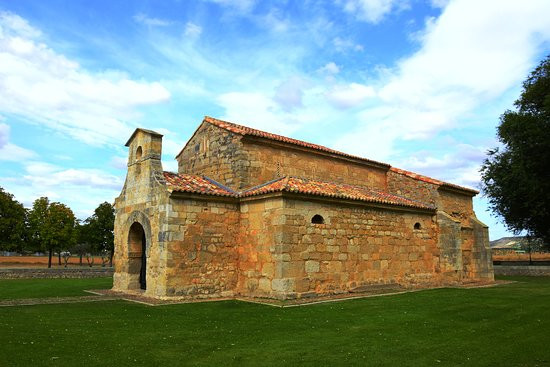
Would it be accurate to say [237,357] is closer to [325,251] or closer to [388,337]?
[388,337]

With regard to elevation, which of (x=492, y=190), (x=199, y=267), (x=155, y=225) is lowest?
(x=199, y=267)

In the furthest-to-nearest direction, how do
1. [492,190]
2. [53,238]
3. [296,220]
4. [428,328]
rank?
1. [53,238]
2. [492,190]
3. [296,220]
4. [428,328]

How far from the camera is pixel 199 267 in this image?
1352 cm

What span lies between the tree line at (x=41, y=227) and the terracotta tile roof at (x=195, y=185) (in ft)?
92.8

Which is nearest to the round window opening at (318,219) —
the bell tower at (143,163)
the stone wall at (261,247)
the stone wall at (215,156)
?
the stone wall at (261,247)

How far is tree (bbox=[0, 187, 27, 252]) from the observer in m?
36.5

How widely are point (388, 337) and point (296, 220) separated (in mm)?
6024

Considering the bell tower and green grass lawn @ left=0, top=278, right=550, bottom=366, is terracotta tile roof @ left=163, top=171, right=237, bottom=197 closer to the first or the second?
the bell tower

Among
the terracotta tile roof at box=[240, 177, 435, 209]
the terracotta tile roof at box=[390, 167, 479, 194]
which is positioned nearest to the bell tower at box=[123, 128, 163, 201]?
the terracotta tile roof at box=[240, 177, 435, 209]

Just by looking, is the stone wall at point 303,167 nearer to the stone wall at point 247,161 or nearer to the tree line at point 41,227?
the stone wall at point 247,161

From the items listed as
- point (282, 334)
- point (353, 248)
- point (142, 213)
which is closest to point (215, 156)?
point (142, 213)

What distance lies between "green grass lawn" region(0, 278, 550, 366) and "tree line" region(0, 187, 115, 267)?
30488 millimetres

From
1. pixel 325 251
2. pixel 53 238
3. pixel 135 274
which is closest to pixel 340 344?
pixel 325 251

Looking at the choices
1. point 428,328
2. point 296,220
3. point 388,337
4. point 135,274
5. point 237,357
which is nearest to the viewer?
point 237,357
